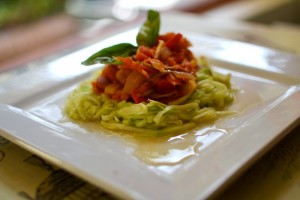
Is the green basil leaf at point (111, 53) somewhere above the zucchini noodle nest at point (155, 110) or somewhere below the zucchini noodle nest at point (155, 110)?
above

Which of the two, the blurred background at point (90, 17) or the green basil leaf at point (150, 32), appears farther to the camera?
the blurred background at point (90, 17)

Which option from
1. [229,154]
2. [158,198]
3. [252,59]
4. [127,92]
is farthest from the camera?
[252,59]

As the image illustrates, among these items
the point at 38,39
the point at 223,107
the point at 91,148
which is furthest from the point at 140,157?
the point at 38,39

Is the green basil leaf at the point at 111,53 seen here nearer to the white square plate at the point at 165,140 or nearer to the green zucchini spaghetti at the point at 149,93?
the green zucchini spaghetti at the point at 149,93

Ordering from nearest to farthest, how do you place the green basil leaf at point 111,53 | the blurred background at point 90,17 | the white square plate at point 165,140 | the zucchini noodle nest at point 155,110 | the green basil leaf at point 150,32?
the white square plate at point 165,140 → the zucchini noodle nest at point 155,110 → the green basil leaf at point 111,53 → the green basil leaf at point 150,32 → the blurred background at point 90,17

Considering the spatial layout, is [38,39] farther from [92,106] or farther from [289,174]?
[289,174]

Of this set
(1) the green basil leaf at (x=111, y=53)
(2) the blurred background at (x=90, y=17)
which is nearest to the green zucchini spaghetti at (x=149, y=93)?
(1) the green basil leaf at (x=111, y=53)
